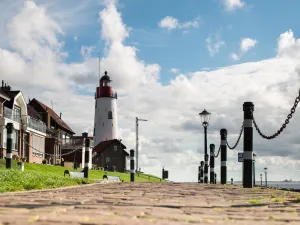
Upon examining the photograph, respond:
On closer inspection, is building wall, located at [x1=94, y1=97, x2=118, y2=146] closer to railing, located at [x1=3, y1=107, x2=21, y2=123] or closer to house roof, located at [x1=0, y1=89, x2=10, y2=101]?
railing, located at [x1=3, y1=107, x2=21, y2=123]

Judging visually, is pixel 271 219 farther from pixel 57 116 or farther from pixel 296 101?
pixel 57 116

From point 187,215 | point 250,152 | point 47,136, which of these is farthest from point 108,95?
point 187,215

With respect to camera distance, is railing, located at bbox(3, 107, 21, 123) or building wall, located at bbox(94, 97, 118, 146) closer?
railing, located at bbox(3, 107, 21, 123)

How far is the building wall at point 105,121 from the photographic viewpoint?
78.1 meters

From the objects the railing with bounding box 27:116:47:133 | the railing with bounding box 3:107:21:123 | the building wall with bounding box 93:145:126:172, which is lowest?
the building wall with bounding box 93:145:126:172

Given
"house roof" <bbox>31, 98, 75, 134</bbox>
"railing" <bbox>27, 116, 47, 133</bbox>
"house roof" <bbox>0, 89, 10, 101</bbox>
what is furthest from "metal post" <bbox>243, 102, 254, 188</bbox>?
"house roof" <bbox>31, 98, 75, 134</bbox>

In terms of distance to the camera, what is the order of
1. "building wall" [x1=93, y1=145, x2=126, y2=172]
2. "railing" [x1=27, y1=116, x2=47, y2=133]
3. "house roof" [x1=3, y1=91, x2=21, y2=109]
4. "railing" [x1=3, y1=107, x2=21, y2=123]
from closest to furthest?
"railing" [x1=3, y1=107, x2=21, y2=123] → "house roof" [x1=3, y1=91, x2=21, y2=109] → "railing" [x1=27, y1=116, x2=47, y2=133] → "building wall" [x1=93, y1=145, x2=126, y2=172]

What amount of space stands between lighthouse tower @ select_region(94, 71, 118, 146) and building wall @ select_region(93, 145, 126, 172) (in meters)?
2.25

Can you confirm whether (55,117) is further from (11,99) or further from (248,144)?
(248,144)

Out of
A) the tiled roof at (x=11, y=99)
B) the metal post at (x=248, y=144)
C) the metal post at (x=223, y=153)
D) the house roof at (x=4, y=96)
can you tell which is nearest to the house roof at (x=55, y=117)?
the tiled roof at (x=11, y=99)

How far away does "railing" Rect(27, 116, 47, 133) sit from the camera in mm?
50000

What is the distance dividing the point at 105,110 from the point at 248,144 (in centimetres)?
6682

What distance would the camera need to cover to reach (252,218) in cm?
437

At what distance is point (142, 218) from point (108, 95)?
74.2 meters
